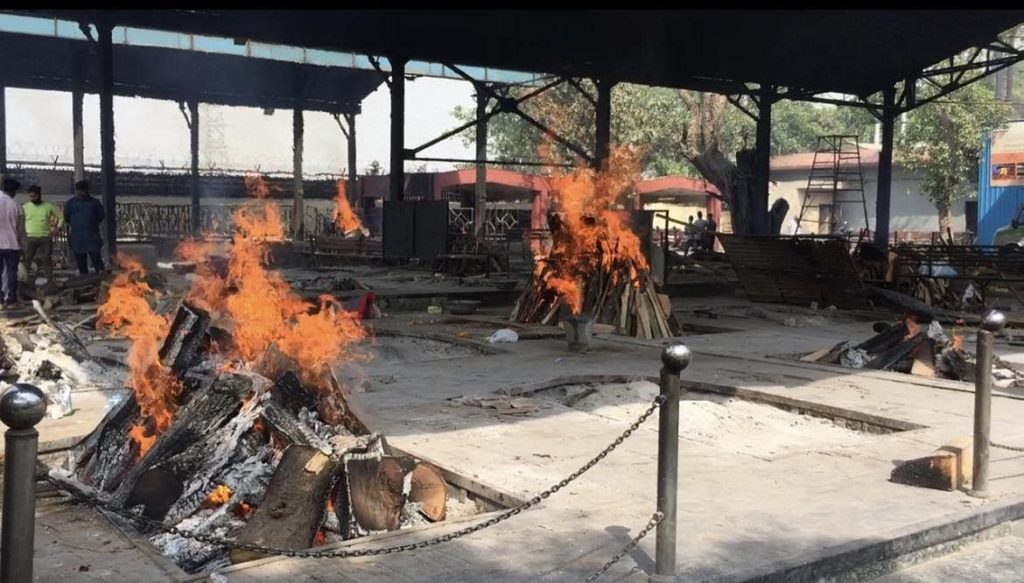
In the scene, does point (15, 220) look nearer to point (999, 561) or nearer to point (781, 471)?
point (781, 471)

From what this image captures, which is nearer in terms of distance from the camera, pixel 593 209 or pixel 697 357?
pixel 697 357

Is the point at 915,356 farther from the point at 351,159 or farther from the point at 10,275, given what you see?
the point at 351,159

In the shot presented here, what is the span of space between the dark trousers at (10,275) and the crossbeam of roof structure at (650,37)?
20.9 ft

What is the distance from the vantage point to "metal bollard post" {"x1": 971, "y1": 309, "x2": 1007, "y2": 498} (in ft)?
18.7

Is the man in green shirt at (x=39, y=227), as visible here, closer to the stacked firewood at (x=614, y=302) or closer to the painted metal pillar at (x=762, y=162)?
the stacked firewood at (x=614, y=302)

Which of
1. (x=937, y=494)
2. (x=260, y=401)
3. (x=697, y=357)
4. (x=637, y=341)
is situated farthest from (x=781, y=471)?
(x=637, y=341)

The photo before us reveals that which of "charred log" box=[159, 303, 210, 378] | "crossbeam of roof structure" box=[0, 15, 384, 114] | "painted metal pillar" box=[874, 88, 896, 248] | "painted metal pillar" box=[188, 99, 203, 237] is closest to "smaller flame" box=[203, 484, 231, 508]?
"charred log" box=[159, 303, 210, 378]

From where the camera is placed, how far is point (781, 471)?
6.21 metres

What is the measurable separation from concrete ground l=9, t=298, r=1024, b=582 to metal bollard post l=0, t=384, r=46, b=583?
4.19 ft

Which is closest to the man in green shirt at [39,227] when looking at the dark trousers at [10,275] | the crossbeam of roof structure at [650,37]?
the dark trousers at [10,275]

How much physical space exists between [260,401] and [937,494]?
425 cm

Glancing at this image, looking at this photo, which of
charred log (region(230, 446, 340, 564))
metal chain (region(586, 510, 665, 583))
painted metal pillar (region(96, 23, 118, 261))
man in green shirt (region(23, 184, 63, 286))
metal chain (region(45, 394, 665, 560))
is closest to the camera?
metal chain (region(45, 394, 665, 560))

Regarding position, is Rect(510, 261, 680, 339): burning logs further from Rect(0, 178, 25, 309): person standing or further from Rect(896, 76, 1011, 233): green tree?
Rect(896, 76, 1011, 233): green tree

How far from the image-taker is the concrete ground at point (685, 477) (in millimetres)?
4352
